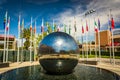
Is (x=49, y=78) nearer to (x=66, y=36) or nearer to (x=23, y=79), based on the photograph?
(x=23, y=79)

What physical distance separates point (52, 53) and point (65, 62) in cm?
124

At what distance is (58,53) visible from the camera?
39.3ft

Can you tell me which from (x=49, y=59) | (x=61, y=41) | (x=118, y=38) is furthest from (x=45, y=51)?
(x=118, y=38)

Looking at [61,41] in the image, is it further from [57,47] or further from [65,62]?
[65,62]

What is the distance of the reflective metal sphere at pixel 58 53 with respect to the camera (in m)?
12.1

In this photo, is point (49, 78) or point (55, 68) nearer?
point (49, 78)

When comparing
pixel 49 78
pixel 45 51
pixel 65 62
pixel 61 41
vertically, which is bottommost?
pixel 49 78

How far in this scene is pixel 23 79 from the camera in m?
10.8

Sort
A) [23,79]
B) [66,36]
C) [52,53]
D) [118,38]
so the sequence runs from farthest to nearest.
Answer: [118,38], [66,36], [52,53], [23,79]

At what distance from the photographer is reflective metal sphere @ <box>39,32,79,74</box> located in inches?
476

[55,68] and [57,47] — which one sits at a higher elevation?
[57,47]

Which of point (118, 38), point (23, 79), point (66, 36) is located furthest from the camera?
point (118, 38)

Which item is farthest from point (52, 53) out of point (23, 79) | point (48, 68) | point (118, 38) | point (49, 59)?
point (118, 38)

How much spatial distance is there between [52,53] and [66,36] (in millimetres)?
1938
